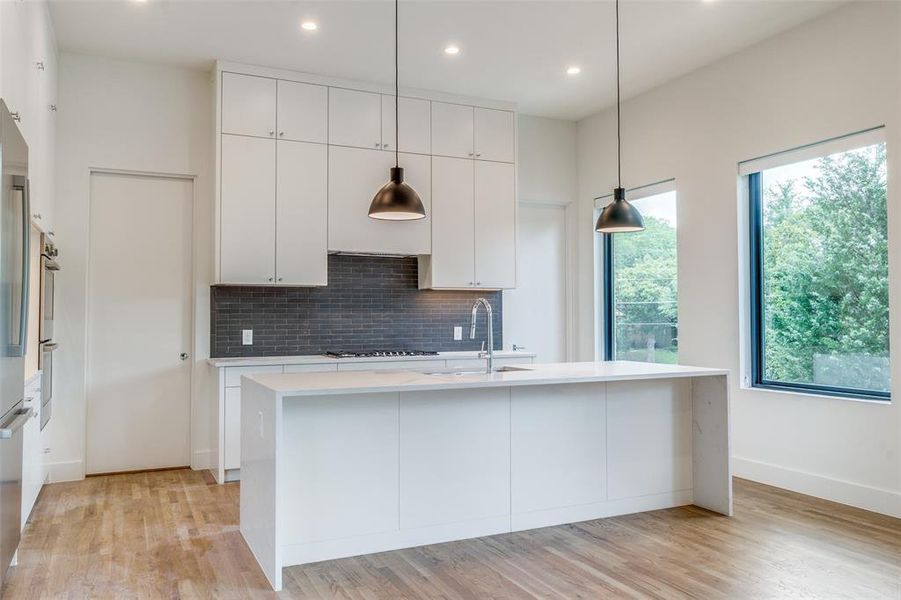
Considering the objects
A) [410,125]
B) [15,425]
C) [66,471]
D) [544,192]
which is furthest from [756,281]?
[66,471]

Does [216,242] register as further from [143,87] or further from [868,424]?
[868,424]

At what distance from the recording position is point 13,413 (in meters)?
2.68

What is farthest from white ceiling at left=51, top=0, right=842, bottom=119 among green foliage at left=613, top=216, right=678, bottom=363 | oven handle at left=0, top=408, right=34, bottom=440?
oven handle at left=0, top=408, right=34, bottom=440

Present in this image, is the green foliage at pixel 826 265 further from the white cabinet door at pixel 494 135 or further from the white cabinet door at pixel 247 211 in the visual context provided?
the white cabinet door at pixel 247 211

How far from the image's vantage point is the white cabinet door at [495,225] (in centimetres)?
577

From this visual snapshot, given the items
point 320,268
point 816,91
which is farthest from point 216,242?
point 816,91

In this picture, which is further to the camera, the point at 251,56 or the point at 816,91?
the point at 251,56

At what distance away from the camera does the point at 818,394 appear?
4250 mm

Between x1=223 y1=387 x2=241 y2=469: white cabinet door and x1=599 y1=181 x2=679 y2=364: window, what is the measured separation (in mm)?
3370

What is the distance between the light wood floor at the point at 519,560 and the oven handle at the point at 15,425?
71 cm

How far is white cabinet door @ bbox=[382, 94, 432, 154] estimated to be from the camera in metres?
5.43

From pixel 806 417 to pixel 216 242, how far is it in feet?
13.6

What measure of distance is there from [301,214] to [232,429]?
5.40ft

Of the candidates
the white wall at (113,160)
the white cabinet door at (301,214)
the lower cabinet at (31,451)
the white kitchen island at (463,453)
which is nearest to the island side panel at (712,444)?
the white kitchen island at (463,453)
